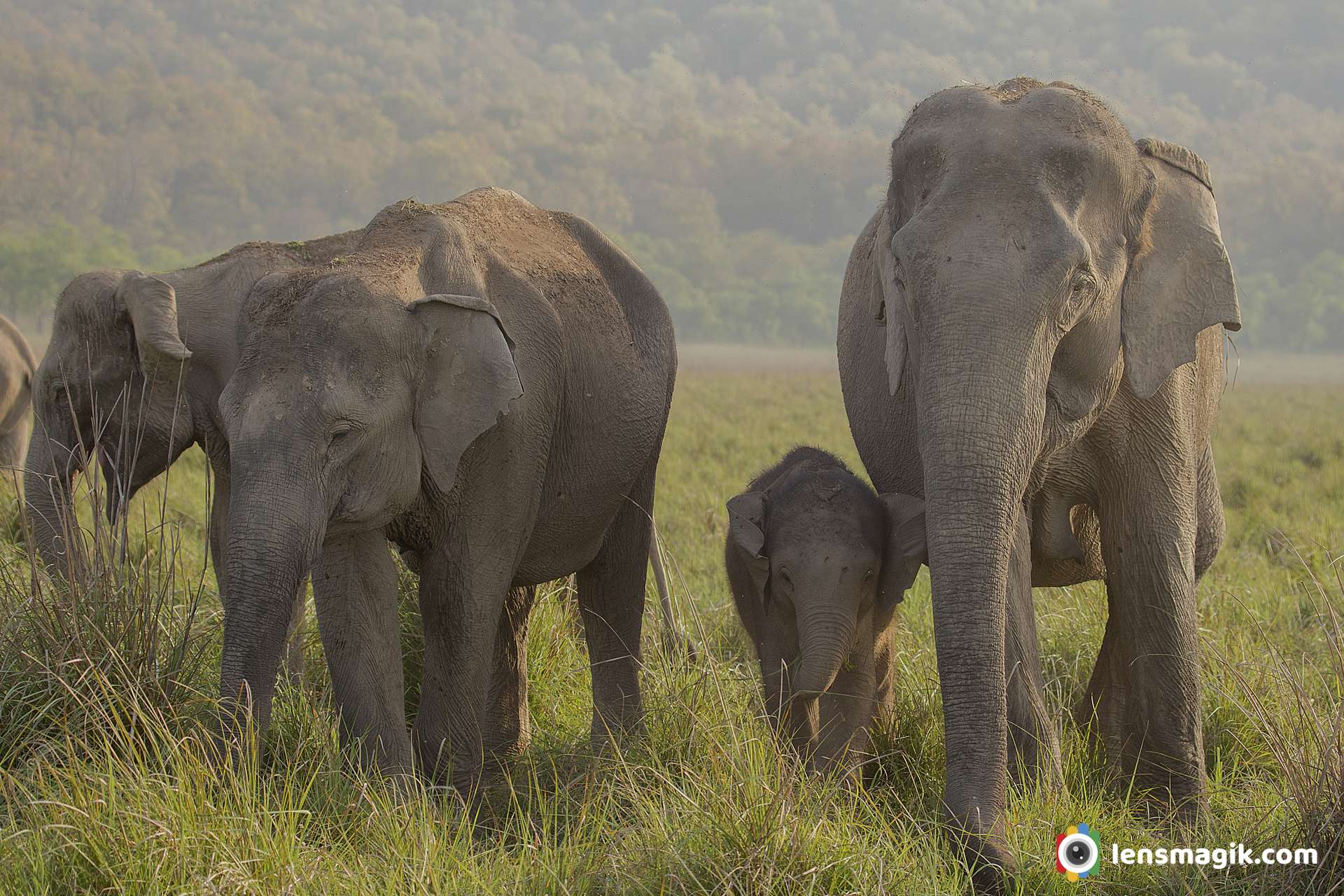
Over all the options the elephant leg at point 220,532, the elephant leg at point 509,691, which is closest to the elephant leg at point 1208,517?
the elephant leg at point 509,691

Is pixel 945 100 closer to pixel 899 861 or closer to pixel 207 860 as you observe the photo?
pixel 899 861

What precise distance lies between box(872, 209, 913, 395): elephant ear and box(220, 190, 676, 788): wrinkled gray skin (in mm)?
1255

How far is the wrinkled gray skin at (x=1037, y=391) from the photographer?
4.25 metres

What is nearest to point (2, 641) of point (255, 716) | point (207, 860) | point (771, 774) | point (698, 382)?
point (255, 716)

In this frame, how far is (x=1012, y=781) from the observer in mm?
4852

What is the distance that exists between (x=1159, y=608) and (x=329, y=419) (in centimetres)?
282

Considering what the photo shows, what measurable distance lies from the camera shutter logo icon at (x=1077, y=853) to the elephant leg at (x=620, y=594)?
2.31 m

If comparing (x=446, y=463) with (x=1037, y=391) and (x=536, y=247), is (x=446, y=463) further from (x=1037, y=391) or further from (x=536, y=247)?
(x=1037, y=391)

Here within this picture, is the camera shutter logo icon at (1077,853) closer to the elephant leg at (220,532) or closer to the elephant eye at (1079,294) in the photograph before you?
the elephant eye at (1079,294)

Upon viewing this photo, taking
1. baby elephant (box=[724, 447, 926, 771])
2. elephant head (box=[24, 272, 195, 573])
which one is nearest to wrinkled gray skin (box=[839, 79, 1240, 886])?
baby elephant (box=[724, 447, 926, 771])

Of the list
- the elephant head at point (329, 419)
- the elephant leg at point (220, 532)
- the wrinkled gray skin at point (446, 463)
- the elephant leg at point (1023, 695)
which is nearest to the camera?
the elephant head at point (329, 419)

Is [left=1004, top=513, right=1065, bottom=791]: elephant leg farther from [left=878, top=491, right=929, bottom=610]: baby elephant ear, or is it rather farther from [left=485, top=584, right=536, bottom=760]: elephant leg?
[left=485, top=584, right=536, bottom=760]: elephant leg

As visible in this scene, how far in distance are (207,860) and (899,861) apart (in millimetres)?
1870

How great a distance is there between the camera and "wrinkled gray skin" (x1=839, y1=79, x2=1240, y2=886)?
13.9 feet
